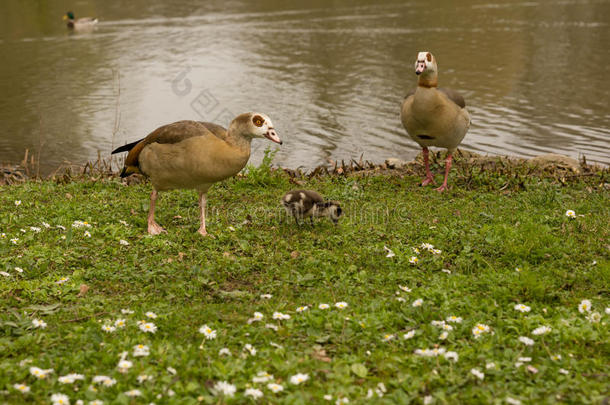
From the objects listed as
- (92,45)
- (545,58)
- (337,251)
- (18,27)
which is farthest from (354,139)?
(18,27)

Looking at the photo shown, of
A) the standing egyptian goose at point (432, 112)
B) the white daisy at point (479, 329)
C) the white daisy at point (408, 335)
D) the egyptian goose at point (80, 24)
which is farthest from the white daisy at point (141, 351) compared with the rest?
the egyptian goose at point (80, 24)

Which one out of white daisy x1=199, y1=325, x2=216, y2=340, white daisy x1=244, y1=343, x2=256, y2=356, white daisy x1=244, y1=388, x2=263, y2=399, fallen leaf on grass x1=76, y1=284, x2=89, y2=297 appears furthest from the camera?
fallen leaf on grass x1=76, y1=284, x2=89, y2=297

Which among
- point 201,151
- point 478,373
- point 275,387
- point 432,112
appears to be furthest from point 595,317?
point 432,112

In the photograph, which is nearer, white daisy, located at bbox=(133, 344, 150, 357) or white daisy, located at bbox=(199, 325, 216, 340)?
white daisy, located at bbox=(133, 344, 150, 357)

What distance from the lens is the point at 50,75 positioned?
23781mm

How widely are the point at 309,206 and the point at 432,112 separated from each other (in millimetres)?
3308

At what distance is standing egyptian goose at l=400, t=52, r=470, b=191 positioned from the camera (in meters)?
10.5

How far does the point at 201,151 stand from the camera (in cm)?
771

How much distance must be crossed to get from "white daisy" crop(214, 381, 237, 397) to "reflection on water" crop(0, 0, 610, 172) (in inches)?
347

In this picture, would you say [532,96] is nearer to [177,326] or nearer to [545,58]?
[545,58]

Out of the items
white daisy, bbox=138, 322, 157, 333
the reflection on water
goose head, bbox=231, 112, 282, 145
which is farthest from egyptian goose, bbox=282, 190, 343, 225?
the reflection on water

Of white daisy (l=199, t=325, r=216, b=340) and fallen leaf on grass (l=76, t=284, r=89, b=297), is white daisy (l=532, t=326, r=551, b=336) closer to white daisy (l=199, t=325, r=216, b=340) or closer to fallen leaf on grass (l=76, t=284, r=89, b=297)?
white daisy (l=199, t=325, r=216, b=340)

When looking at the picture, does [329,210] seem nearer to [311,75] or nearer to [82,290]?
[82,290]

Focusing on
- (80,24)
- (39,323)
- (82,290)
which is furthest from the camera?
(80,24)
